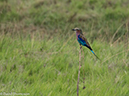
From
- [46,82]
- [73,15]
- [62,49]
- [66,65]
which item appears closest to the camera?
[46,82]

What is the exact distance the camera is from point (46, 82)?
309 cm

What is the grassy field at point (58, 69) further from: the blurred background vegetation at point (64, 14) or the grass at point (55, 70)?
the blurred background vegetation at point (64, 14)

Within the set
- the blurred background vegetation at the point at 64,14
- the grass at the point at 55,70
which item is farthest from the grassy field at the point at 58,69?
the blurred background vegetation at the point at 64,14

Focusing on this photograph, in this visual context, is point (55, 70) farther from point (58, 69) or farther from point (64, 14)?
point (64, 14)

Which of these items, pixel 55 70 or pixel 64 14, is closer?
pixel 55 70

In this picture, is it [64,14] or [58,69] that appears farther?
[64,14]

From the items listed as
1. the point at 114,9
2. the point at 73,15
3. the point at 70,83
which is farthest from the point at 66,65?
the point at 114,9

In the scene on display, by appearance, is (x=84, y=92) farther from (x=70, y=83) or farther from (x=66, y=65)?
(x=66, y=65)

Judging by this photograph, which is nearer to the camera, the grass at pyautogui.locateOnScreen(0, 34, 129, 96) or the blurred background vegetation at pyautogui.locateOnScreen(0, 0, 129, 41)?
the grass at pyautogui.locateOnScreen(0, 34, 129, 96)

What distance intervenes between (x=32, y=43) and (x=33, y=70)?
0.95m

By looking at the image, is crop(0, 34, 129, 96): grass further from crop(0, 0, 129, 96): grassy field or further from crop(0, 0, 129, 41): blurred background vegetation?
crop(0, 0, 129, 41): blurred background vegetation

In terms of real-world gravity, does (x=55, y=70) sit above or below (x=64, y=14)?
below

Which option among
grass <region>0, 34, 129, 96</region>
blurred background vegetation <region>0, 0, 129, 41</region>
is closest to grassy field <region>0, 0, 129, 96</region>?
grass <region>0, 34, 129, 96</region>

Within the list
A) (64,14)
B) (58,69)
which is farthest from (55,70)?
(64,14)
